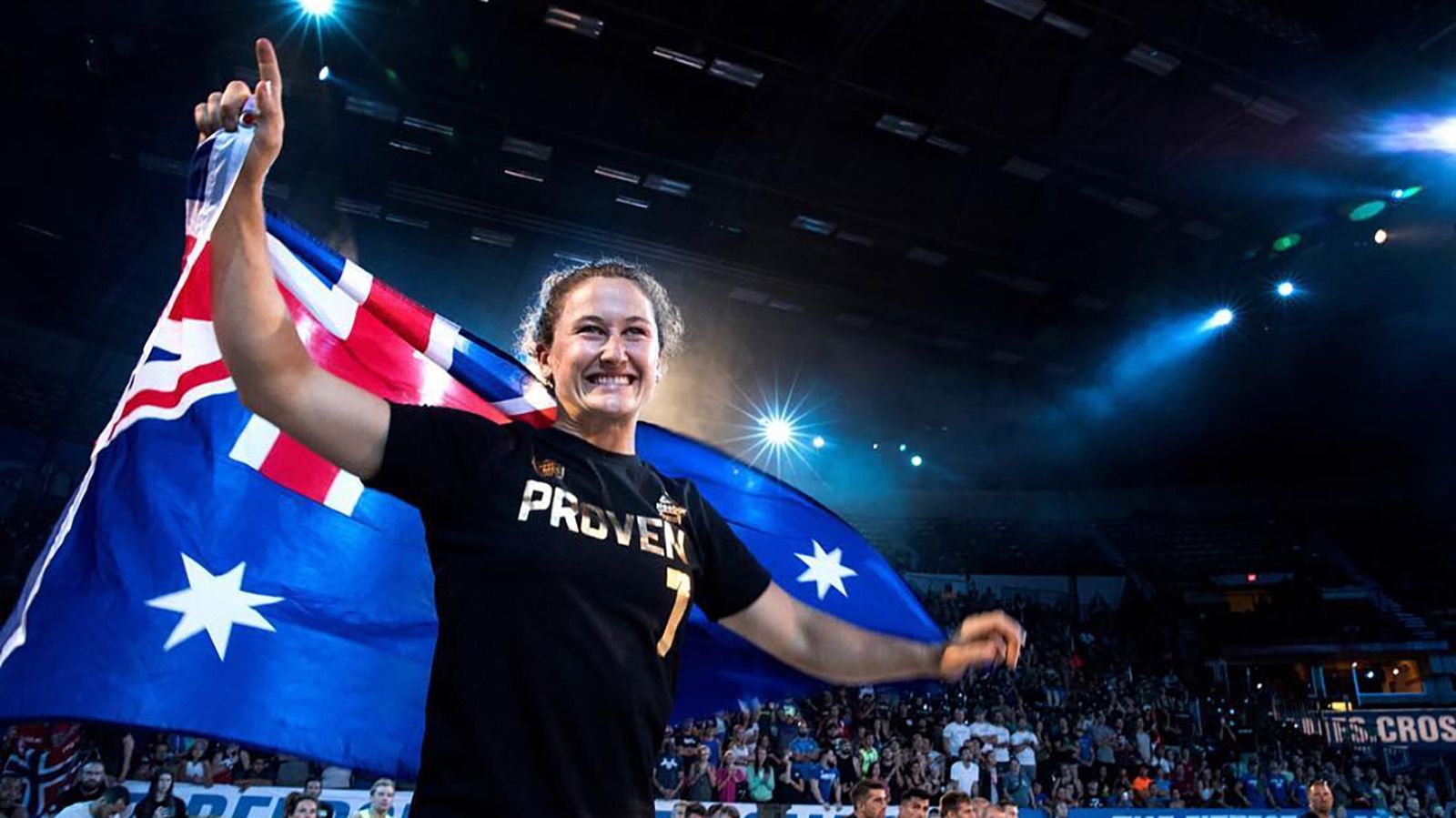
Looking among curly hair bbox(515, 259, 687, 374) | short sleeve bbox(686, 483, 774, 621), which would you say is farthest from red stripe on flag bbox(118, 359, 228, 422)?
short sleeve bbox(686, 483, 774, 621)

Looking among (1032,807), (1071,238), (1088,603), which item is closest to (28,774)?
(1032,807)

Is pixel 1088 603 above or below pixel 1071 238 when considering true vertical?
below

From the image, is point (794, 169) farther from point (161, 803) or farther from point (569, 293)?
point (569, 293)

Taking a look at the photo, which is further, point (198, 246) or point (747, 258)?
point (747, 258)

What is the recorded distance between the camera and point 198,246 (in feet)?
7.48

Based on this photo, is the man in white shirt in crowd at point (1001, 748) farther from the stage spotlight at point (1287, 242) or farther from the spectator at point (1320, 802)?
the stage spotlight at point (1287, 242)

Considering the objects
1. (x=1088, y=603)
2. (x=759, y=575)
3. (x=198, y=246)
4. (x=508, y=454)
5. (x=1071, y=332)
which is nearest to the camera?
(x=508, y=454)

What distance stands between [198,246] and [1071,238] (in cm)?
1345

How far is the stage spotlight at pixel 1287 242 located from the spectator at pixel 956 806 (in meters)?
11.3

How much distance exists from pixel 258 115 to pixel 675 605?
1.03m

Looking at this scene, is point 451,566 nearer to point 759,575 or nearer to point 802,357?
point 759,575

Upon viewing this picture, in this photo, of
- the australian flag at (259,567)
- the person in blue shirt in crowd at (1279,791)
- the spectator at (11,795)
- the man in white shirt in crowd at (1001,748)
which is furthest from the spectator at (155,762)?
the person in blue shirt in crowd at (1279,791)

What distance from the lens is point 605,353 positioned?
71.2 inches

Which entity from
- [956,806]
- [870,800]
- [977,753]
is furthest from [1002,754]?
[870,800]
